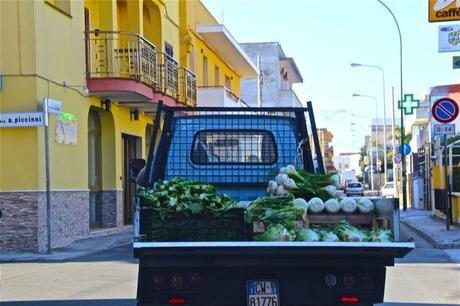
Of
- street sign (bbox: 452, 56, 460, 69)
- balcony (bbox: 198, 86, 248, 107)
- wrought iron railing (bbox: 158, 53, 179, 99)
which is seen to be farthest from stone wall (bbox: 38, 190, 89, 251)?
balcony (bbox: 198, 86, 248, 107)

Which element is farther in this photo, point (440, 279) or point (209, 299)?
point (440, 279)

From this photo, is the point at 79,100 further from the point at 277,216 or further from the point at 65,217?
the point at 277,216

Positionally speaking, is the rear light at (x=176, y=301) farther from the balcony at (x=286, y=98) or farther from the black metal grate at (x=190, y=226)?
the balcony at (x=286, y=98)

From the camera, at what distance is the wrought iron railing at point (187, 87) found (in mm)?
25444

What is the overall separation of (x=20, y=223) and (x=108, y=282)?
18.1 feet

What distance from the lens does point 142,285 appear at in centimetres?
493

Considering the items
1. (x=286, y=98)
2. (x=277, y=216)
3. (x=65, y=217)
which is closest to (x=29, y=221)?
(x=65, y=217)

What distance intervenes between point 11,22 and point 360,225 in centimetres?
1215

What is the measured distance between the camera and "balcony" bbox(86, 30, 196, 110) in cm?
1869

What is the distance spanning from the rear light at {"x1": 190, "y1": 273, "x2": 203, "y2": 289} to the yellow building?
36.4ft

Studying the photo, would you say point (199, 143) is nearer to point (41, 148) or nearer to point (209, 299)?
point (209, 299)

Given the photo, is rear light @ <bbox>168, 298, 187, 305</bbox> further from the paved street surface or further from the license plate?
the paved street surface

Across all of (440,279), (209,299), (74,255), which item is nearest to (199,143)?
(209,299)

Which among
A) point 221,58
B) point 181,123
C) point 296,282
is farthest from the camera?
point 221,58
